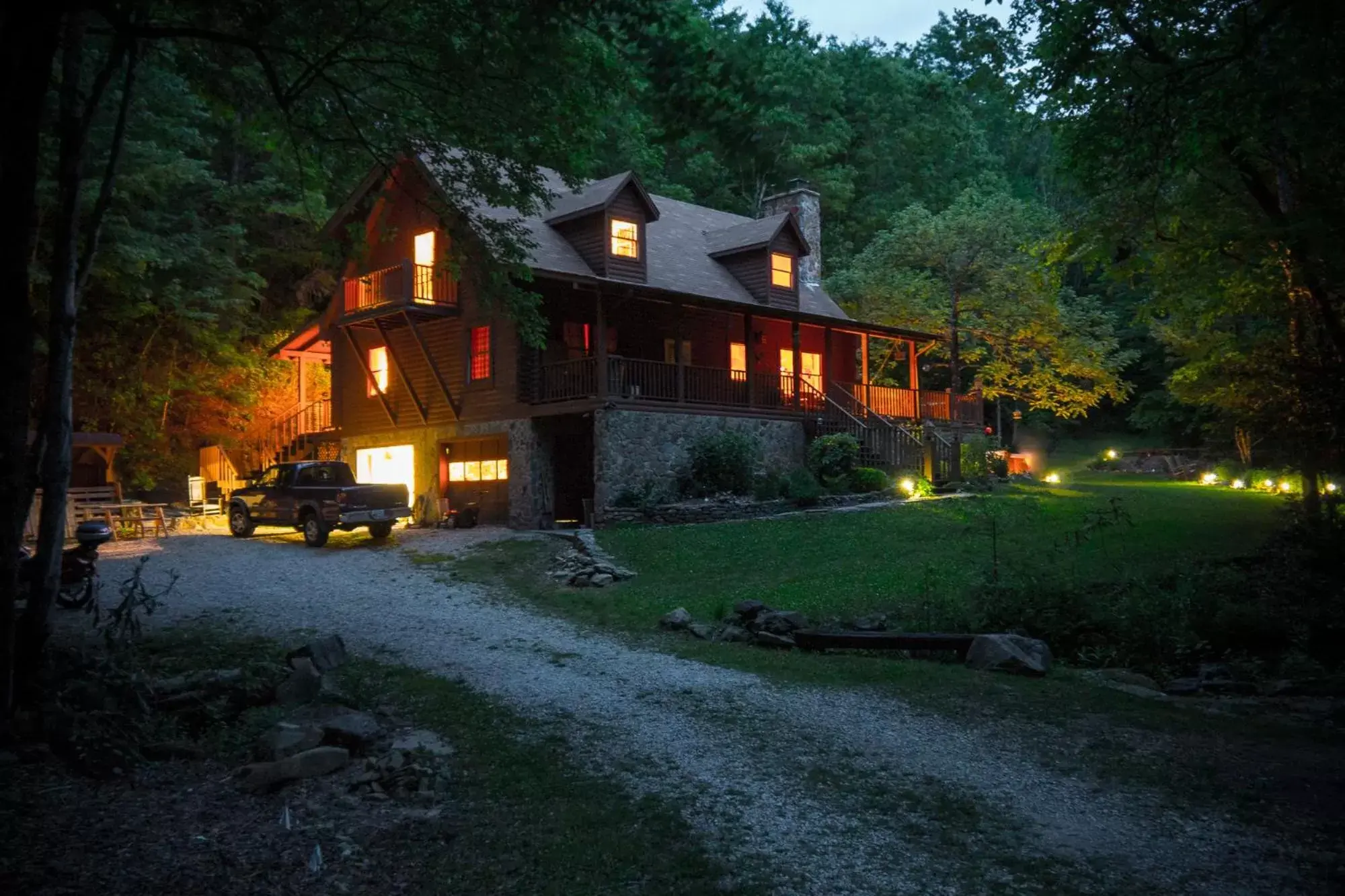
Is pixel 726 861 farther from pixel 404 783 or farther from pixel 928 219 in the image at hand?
pixel 928 219

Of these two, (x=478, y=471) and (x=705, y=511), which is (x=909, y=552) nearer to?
(x=705, y=511)

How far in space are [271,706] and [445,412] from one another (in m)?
19.7

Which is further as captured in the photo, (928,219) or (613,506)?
(928,219)

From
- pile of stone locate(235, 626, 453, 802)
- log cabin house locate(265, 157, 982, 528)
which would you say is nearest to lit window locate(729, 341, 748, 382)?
log cabin house locate(265, 157, 982, 528)

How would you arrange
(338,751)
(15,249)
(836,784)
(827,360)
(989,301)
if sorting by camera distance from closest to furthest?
(836,784), (15,249), (338,751), (827,360), (989,301)

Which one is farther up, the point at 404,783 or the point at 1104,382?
the point at 1104,382

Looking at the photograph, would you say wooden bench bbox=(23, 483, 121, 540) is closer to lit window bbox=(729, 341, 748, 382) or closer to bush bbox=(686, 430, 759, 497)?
bush bbox=(686, 430, 759, 497)

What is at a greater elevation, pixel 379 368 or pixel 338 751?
pixel 379 368

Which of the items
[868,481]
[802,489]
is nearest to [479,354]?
[802,489]

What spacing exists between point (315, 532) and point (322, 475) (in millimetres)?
1727

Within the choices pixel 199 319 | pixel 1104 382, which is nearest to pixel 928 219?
pixel 1104 382

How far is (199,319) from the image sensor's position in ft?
108

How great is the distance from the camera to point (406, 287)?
81.4 feet

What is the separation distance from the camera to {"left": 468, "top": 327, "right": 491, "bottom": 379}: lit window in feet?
85.6
